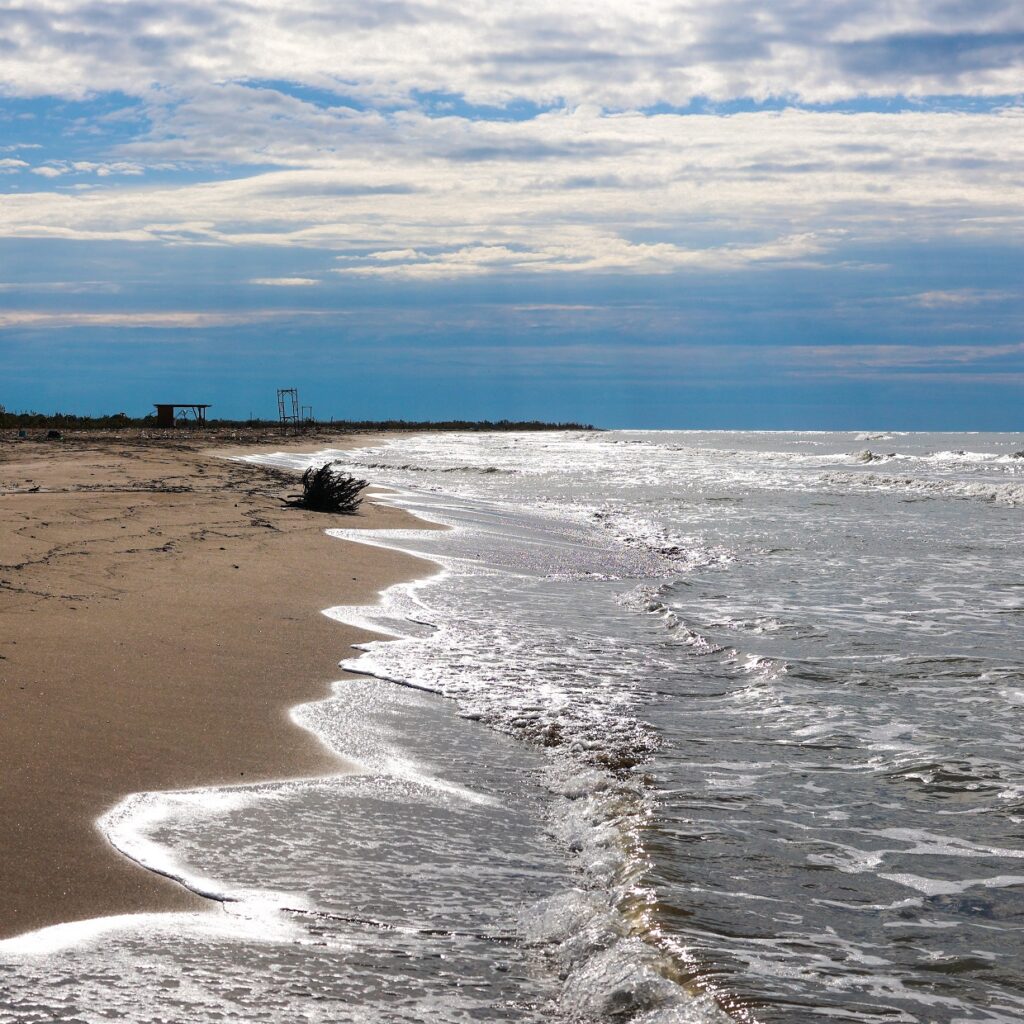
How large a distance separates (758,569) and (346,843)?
30.2ft

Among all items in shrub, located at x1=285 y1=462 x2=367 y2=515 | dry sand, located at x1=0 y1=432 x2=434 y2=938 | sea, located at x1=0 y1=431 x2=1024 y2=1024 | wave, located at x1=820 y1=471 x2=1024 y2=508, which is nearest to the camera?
sea, located at x1=0 y1=431 x2=1024 y2=1024

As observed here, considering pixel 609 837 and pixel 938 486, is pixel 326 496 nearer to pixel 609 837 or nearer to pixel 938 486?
pixel 609 837

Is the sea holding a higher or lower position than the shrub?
lower

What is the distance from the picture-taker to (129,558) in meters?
9.63

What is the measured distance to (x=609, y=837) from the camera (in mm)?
4250

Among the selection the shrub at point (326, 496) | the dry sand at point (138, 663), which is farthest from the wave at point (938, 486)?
the dry sand at point (138, 663)

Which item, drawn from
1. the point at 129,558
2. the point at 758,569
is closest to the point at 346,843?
the point at 129,558

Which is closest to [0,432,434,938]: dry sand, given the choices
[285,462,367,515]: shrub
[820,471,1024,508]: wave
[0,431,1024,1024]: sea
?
[0,431,1024,1024]: sea

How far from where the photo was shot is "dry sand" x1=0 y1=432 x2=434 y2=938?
3.70m

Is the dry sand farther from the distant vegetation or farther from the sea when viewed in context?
the distant vegetation

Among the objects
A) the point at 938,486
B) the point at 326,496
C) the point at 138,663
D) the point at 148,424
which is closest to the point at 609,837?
the point at 138,663

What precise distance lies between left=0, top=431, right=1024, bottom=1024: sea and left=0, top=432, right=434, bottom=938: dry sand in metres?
0.17

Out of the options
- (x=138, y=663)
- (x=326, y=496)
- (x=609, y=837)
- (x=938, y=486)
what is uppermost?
(x=326, y=496)

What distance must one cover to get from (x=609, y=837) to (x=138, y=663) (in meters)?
3.23
